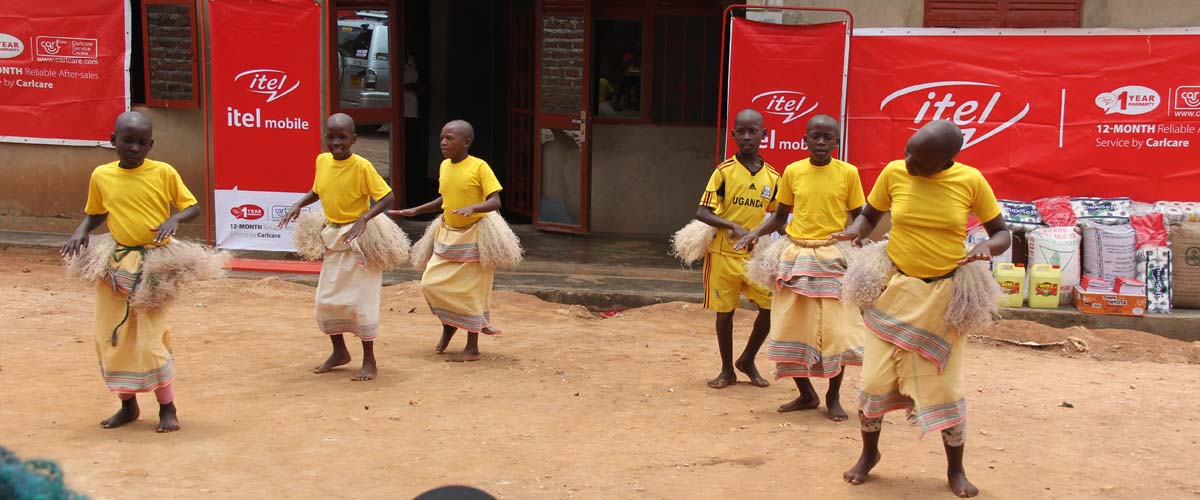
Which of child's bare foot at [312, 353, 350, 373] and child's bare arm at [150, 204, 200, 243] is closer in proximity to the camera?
child's bare arm at [150, 204, 200, 243]

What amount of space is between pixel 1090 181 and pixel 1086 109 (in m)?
0.61

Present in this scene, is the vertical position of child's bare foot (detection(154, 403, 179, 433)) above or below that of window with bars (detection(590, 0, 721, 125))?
below

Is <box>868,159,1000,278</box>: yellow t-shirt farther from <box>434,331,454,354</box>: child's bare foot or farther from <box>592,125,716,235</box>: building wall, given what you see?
<box>592,125,716,235</box>: building wall

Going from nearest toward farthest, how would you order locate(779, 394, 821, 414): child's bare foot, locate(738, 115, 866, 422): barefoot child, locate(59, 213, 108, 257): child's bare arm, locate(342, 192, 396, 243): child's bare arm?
locate(59, 213, 108, 257): child's bare arm < locate(738, 115, 866, 422): barefoot child < locate(779, 394, 821, 414): child's bare foot < locate(342, 192, 396, 243): child's bare arm

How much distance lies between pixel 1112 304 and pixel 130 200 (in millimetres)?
7313

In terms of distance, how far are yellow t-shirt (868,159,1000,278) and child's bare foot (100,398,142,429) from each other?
12.8 feet

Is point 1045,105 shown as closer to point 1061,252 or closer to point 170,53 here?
point 1061,252

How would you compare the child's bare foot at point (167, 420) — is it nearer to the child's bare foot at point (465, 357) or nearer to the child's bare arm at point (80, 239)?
the child's bare arm at point (80, 239)

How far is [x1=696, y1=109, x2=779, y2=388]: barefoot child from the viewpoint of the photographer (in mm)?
6637

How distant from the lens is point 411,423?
6.13 meters

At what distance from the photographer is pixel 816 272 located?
6172mm

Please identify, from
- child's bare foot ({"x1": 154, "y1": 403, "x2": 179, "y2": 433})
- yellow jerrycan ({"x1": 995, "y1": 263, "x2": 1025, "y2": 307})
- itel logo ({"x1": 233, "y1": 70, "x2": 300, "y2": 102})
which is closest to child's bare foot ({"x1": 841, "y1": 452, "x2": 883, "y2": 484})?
child's bare foot ({"x1": 154, "y1": 403, "x2": 179, "y2": 433})

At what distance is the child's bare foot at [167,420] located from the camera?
19.0ft

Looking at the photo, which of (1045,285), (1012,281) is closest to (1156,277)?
(1045,285)
